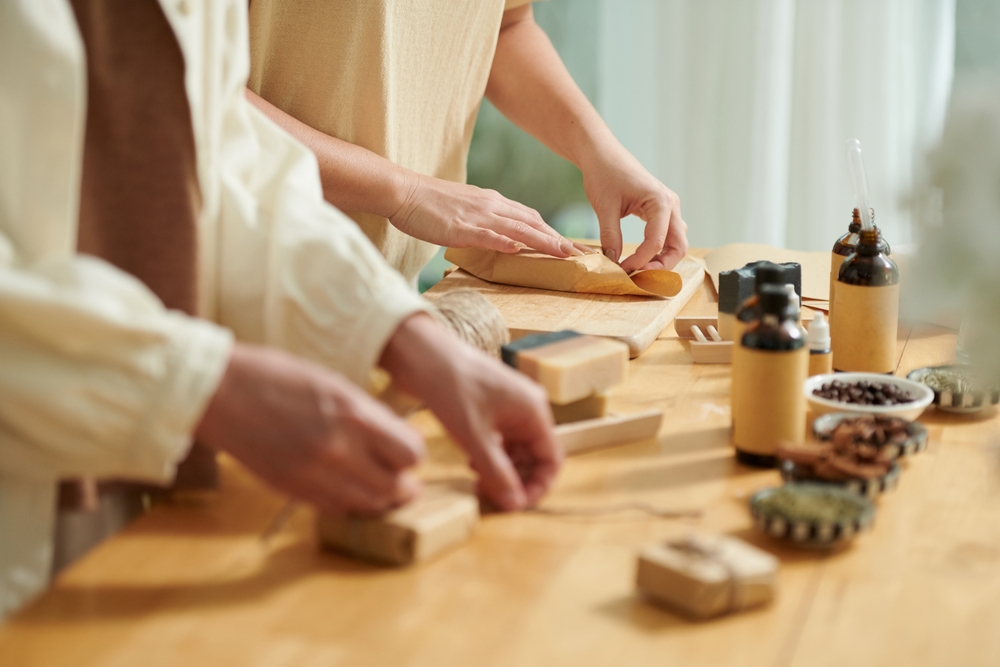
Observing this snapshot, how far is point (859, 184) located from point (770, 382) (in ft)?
1.32

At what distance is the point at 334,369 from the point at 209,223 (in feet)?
0.66

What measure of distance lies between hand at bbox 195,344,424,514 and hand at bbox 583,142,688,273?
0.93m

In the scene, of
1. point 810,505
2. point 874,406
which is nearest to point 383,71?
point 874,406

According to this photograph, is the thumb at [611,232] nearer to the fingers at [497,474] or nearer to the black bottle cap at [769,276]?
the black bottle cap at [769,276]

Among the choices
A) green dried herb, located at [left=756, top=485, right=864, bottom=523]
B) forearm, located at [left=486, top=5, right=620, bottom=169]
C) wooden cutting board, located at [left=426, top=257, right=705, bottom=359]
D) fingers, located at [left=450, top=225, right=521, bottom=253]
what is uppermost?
forearm, located at [left=486, top=5, right=620, bottom=169]

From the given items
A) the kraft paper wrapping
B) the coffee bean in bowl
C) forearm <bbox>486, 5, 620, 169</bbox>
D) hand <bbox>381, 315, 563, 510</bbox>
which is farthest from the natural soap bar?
forearm <bbox>486, 5, 620, 169</bbox>

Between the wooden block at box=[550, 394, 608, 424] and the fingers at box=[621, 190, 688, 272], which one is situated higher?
the fingers at box=[621, 190, 688, 272]

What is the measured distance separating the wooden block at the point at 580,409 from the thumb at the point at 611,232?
635mm

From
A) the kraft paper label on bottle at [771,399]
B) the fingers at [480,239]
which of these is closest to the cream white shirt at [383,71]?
the fingers at [480,239]

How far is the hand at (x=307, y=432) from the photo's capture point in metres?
0.72

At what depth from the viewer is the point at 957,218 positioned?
62cm

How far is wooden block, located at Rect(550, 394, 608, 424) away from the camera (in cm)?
102

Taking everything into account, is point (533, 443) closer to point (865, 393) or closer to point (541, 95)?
point (865, 393)

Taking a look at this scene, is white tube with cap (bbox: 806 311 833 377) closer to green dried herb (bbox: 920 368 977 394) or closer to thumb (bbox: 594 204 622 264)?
green dried herb (bbox: 920 368 977 394)
